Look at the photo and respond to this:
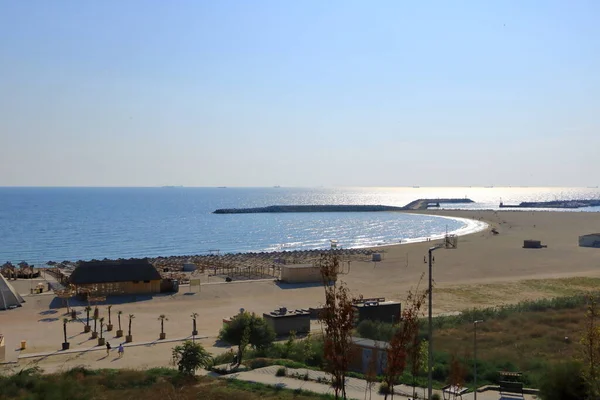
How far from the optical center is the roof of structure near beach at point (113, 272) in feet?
127

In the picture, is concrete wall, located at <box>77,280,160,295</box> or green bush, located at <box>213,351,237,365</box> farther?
concrete wall, located at <box>77,280,160,295</box>

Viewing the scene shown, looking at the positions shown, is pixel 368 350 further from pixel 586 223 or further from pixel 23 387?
pixel 586 223

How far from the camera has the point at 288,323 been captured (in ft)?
89.9

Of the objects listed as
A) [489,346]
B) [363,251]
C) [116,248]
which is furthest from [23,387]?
[116,248]

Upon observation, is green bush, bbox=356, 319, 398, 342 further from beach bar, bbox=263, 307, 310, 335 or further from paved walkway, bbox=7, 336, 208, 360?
paved walkway, bbox=7, 336, 208, 360

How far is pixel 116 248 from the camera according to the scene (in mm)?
82812

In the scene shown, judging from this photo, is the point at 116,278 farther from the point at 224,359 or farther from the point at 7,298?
the point at 224,359

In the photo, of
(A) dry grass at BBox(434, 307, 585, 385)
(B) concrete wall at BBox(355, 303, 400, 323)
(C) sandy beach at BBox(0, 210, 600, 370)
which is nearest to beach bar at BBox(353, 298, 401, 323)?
(B) concrete wall at BBox(355, 303, 400, 323)

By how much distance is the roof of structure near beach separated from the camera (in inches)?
1522

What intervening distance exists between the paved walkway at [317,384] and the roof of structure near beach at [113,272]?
22830 millimetres

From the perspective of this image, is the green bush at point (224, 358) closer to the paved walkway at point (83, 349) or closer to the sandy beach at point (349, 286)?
the sandy beach at point (349, 286)

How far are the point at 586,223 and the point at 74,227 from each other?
9894 cm

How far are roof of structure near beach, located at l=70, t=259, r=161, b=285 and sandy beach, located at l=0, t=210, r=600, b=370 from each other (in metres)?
2.21

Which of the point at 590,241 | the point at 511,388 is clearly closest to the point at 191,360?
the point at 511,388
